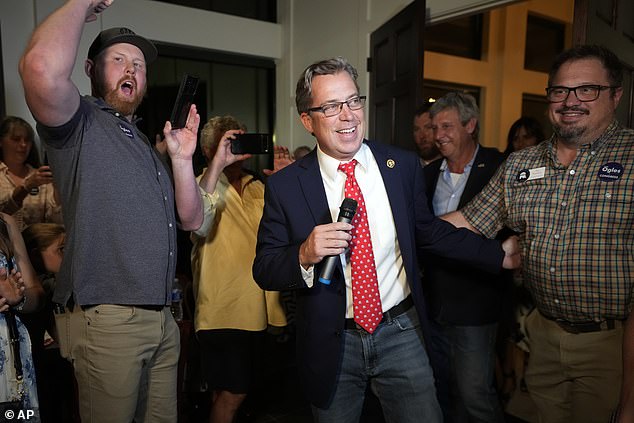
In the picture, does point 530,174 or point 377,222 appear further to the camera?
point 530,174

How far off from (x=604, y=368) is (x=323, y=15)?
4.21 metres

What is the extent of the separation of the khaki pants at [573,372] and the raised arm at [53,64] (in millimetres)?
1806

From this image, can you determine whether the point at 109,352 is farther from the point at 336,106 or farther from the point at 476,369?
the point at 476,369

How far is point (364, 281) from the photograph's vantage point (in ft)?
5.15

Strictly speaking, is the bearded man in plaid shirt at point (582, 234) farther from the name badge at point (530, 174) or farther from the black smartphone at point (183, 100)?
the black smartphone at point (183, 100)

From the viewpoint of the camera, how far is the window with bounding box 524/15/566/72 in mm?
6574

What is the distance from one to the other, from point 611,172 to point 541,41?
587 centimetres

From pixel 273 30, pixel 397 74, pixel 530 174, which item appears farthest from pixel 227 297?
pixel 273 30

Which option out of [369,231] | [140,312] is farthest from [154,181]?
[369,231]

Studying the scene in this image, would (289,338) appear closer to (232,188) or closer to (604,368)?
(232,188)

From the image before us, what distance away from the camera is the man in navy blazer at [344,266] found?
5.14 feet

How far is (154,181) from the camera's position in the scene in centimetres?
163

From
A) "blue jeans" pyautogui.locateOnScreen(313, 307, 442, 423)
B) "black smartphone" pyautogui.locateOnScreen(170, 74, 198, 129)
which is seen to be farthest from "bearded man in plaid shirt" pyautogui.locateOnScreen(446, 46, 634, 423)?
"black smartphone" pyautogui.locateOnScreen(170, 74, 198, 129)

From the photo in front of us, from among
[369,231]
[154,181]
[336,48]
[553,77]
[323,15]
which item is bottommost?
[369,231]
